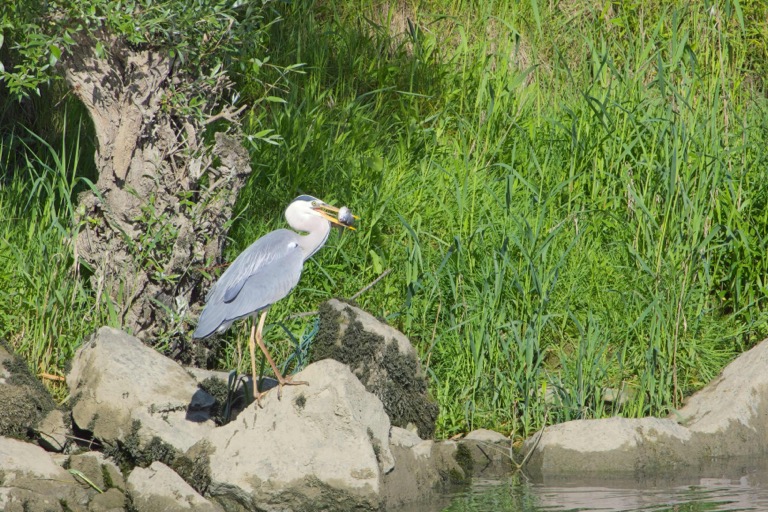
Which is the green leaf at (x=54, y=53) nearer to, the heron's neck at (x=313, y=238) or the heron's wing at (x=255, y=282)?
the heron's wing at (x=255, y=282)

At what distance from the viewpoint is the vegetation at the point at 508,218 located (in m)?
5.23

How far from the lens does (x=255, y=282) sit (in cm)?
453

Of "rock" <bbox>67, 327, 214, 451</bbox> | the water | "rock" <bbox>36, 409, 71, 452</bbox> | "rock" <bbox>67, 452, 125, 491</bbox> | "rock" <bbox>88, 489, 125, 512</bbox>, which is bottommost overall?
the water

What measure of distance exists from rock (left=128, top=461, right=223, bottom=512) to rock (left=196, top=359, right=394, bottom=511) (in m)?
0.10

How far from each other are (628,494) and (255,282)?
1925 mm

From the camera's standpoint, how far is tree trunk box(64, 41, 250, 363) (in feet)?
17.2

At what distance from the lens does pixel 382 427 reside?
4461 mm

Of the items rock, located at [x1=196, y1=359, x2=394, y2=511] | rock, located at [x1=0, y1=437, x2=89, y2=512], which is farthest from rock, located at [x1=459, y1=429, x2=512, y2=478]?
rock, located at [x1=0, y1=437, x2=89, y2=512]

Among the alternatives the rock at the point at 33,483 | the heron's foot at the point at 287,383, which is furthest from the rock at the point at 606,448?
the rock at the point at 33,483

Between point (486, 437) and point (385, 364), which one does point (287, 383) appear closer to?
point (385, 364)

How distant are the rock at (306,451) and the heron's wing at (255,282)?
1.26 feet

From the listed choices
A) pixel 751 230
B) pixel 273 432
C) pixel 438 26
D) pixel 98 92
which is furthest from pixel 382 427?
pixel 438 26

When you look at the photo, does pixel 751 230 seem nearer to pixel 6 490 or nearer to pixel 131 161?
pixel 131 161

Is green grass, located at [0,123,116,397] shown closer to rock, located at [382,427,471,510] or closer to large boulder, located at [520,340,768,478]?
rock, located at [382,427,471,510]
